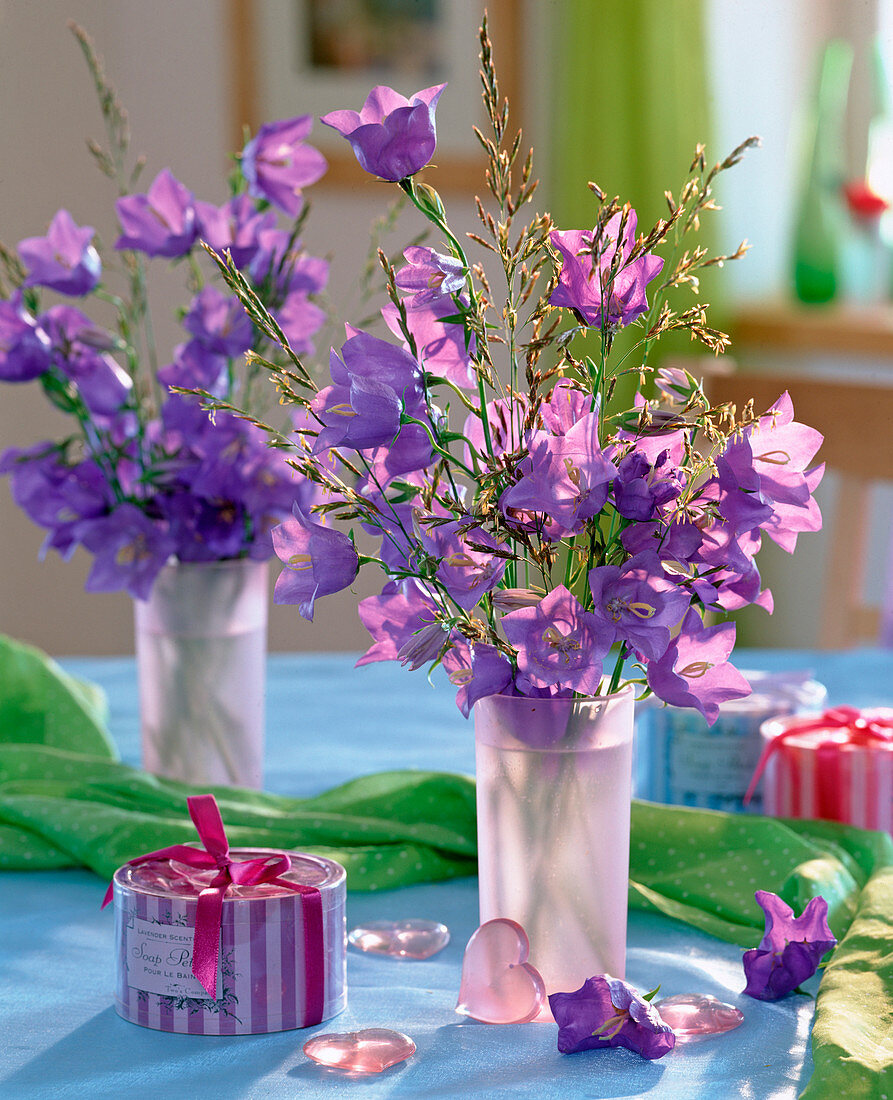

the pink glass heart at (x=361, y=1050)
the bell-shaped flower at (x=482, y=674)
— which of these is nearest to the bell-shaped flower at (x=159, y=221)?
the bell-shaped flower at (x=482, y=674)

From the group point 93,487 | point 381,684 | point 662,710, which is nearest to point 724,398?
point 381,684

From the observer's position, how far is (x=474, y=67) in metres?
3.34

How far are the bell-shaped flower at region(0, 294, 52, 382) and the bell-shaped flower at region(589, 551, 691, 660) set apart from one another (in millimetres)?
546

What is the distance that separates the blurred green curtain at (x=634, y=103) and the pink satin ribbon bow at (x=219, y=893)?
2.46 m

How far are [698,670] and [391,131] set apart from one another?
30cm

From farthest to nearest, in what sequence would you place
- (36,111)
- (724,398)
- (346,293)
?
(346,293) < (36,111) < (724,398)

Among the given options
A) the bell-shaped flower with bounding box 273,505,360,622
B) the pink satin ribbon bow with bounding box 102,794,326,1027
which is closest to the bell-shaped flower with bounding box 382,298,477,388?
the bell-shaped flower with bounding box 273,505,360,622

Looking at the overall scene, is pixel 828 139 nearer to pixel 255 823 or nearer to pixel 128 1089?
pixel 255 823

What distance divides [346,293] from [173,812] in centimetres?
243

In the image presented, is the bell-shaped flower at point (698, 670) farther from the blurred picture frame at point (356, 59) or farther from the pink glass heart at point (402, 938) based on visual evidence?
the blurred picture frame at point (356, 59)

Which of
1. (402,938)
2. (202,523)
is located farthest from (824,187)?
(402,938)

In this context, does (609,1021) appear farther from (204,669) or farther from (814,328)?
(814,328)

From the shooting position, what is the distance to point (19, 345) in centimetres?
102

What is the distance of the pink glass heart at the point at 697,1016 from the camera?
0.71 metres
